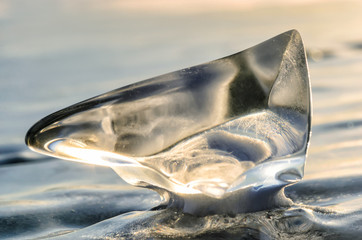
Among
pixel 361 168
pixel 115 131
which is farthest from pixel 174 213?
pixel 361 168

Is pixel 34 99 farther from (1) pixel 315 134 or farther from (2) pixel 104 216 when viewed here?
(2) pixel 104 216

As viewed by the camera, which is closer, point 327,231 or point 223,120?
point 327,231

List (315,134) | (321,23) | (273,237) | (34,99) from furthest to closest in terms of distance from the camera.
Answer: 1. (321,23)
2. (34,99)
3. (315,134)
4. (273,237)

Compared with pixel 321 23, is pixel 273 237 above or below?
below

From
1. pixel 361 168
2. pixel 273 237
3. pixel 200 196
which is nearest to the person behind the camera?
pixel 273 237

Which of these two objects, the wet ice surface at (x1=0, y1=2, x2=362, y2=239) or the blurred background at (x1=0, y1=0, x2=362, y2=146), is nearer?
the wet ice surface at (x1=0, y1=2, x2=362, y2=239)

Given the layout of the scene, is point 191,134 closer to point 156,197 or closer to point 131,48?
point 156,197
